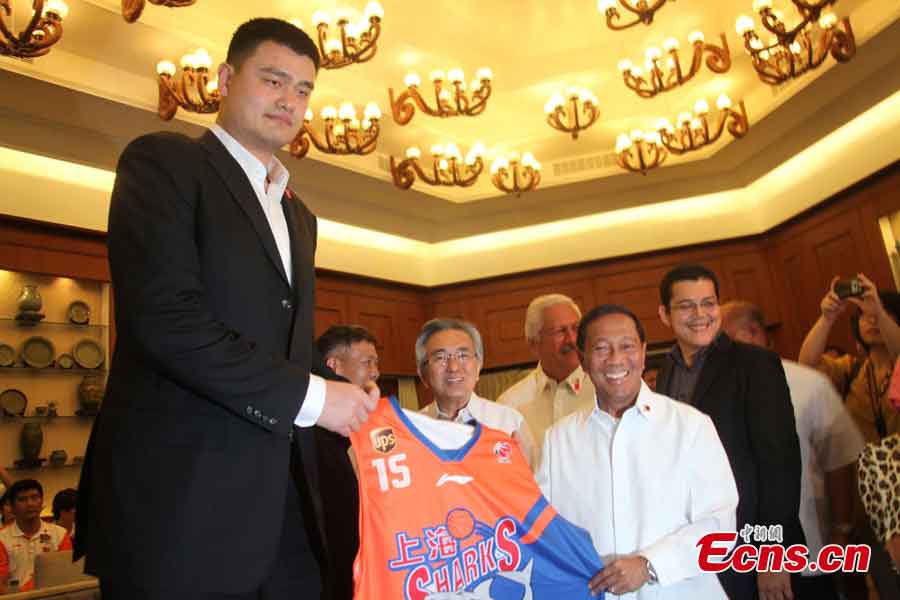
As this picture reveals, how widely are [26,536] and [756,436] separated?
15.0ft

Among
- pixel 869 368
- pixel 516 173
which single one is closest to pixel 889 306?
pixel 869 368

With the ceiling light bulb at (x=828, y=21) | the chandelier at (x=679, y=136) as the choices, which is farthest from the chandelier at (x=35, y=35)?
the ceiling light bulb at (x=828, y=21)

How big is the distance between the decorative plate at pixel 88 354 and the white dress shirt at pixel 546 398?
11.9ft

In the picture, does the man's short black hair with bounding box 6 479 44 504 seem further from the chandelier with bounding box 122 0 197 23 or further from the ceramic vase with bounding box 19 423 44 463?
the chandelier with bounding box 122 0 197 23

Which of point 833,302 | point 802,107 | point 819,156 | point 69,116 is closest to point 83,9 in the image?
point 69,116

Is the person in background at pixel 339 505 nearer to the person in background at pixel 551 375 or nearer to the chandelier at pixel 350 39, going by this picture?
the person in background at pixel 551 375

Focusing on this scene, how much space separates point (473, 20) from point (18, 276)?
4018 millimetres

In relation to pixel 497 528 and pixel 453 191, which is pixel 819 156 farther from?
pixel 497 528

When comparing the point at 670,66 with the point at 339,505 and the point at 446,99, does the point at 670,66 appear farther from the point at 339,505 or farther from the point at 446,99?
the point at 339,505

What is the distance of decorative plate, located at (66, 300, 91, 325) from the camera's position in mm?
5807

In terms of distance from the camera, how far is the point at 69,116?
17.6ft

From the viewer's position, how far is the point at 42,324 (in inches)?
222

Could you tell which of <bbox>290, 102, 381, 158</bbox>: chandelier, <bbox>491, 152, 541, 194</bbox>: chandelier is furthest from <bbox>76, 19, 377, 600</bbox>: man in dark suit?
<bbox>491, 152, 541, 194</bbox>: chandelier

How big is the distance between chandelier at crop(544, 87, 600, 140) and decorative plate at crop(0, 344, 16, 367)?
14.7ft
